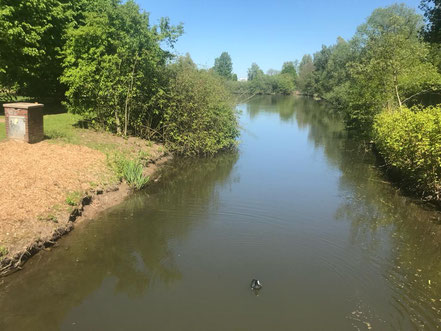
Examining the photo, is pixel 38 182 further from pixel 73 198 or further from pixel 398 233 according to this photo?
pixel 398 233

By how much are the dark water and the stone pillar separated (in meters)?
4.57

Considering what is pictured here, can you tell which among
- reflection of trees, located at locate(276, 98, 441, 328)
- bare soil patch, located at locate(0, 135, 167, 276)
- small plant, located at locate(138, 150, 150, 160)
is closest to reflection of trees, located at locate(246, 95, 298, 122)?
reflection of trees, located at locate(276, 98, 441, 328)

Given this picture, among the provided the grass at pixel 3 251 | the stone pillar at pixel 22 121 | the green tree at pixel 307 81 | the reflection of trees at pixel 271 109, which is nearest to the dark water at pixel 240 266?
the grass at pixel 3 251

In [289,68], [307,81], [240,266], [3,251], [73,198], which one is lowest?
[240,266]

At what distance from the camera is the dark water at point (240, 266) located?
636 centimetres

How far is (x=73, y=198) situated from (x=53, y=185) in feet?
2.42

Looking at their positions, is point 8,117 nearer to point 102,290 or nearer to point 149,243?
point 149,243

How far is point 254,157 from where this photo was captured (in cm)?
2038

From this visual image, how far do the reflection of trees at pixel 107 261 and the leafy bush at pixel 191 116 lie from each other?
628 cm

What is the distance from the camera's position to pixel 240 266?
8070 mm

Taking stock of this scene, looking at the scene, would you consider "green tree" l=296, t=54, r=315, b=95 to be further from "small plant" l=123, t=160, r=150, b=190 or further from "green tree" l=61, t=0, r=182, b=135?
"small plant" l=123, t=160, r=150, b=190

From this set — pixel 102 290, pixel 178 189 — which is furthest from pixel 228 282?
pixel 178 189

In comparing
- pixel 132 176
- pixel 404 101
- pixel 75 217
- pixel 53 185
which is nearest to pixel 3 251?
pixel 75 217

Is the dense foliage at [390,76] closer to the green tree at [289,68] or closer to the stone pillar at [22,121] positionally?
the stone pillar at [22,121]
